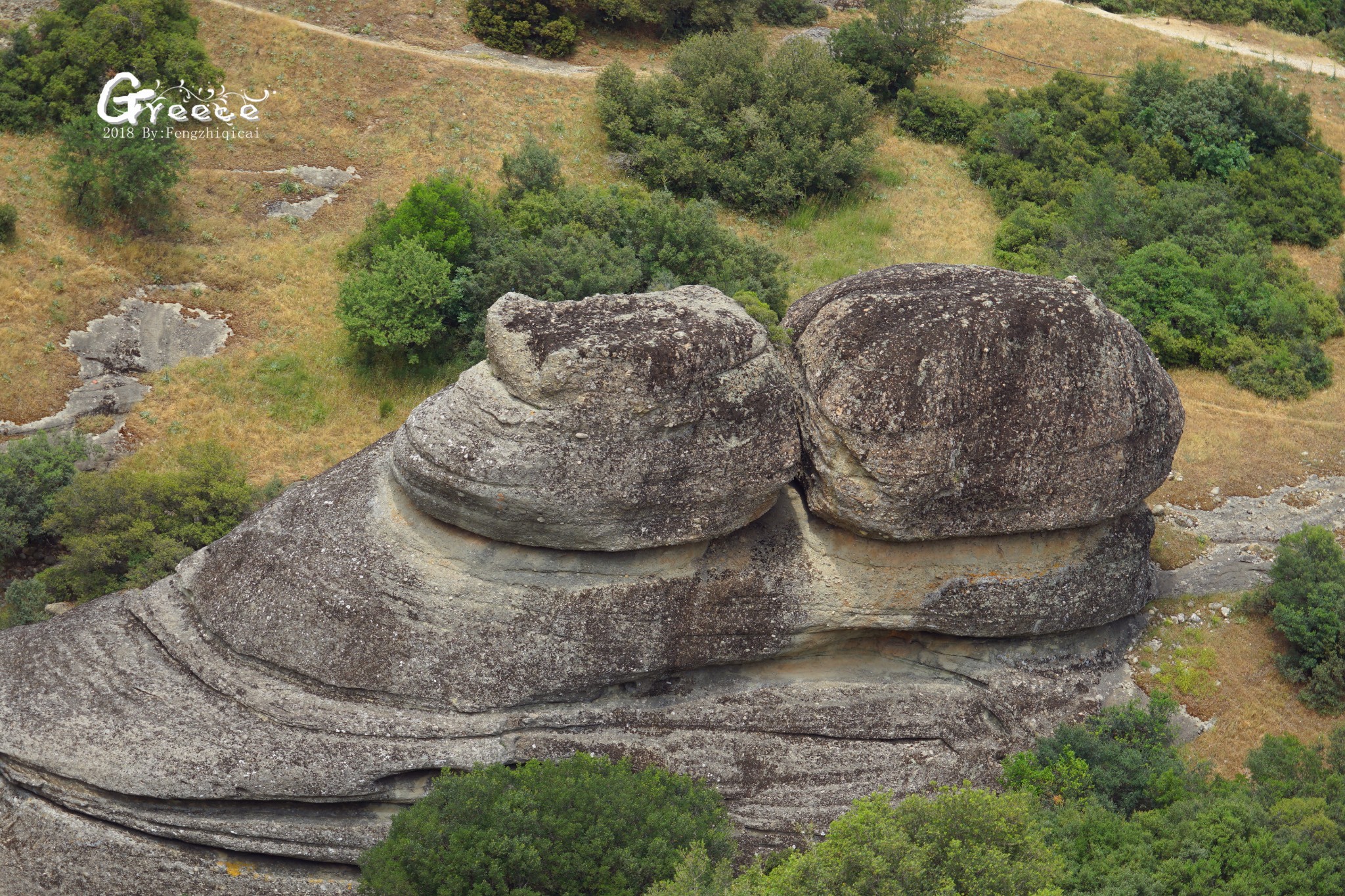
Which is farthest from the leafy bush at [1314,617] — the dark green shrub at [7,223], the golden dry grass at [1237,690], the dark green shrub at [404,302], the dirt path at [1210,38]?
the dirt path at [1210,38]

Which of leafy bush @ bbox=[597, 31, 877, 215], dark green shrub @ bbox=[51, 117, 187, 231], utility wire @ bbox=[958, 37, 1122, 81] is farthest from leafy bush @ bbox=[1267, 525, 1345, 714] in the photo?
utility wire @ bbox=[958, 37, 1122, 81]

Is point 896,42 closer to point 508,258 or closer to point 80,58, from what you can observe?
point 508,258

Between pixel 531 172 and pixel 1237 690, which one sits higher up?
pixel 531 172

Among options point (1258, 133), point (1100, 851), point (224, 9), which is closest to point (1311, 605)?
point (1100, 851)

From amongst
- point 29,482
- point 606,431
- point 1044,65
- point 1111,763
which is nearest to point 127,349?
point 29,482

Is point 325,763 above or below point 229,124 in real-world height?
below

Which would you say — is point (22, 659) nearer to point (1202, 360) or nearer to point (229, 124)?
point (229, 124)

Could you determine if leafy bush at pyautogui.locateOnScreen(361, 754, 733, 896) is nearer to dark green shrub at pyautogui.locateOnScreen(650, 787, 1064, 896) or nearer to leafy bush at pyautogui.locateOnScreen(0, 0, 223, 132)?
dark green shrub at pyautogui.locateOnScreen(650, 787, 1064, 896)

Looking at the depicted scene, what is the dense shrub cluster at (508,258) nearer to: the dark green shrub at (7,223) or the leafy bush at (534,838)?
the dark green shrub at (7,223)
